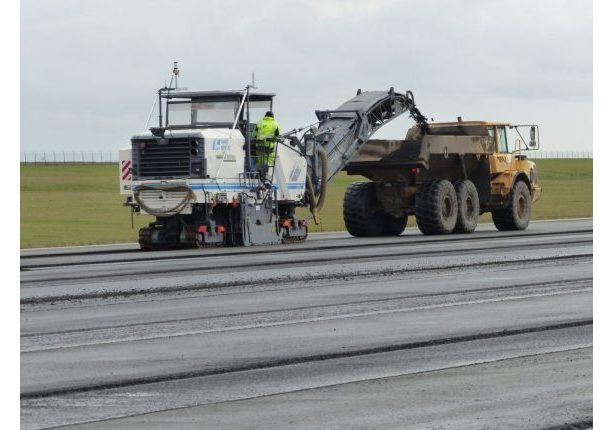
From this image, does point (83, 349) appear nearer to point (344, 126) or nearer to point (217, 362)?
point (217, 362)

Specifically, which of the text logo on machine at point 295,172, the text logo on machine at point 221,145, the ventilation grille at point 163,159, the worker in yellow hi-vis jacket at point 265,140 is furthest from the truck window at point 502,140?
the ventilation grille at point 163,159

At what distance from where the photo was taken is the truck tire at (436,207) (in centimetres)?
3253

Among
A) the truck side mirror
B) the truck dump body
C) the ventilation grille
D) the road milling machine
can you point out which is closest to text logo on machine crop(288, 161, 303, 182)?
the road milling machine

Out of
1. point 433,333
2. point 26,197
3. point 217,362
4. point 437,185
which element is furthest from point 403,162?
point 26,197

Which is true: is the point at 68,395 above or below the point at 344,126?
below

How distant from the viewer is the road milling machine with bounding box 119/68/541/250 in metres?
27.3

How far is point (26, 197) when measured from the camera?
68812 millimetres

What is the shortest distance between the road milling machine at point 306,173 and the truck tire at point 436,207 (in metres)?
0.02

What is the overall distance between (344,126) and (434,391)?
22.1 meters

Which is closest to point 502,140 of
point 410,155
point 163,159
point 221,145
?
point 410,155

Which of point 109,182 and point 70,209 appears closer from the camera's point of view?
point 70,209

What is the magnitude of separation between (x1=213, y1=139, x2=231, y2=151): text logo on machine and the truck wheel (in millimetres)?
6341

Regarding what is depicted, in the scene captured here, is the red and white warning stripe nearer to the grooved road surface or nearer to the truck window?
the grooved road surface

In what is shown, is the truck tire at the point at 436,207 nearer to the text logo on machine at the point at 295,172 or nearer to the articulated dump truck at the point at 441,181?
the articulated dump truck at the point at 441,181
